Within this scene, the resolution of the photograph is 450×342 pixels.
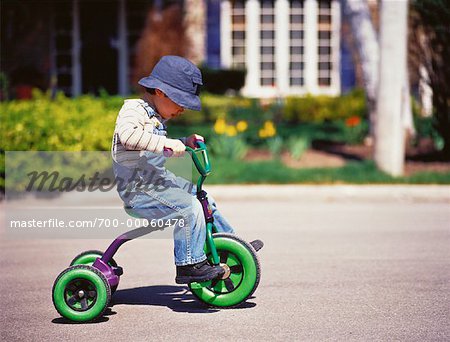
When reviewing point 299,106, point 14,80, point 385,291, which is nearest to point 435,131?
point 299,106

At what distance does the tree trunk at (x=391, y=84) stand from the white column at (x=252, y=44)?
10.4m

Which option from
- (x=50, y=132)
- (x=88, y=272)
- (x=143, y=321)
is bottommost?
(x=143, y=321)

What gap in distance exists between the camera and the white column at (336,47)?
22.4 metres

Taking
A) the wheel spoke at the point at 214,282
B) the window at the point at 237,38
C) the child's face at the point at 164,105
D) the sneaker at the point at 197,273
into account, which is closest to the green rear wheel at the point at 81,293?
the sneaker at the point at 197,273

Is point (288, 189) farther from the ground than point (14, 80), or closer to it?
closer to it

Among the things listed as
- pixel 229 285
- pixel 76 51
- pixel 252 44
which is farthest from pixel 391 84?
pixel 76 51

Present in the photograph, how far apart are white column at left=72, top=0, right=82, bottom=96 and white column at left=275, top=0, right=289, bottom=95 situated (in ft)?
17.3

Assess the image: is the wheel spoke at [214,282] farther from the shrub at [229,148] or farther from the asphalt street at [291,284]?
the shrub at [229,148]

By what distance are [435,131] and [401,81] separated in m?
2.26

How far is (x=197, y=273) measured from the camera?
5.31m

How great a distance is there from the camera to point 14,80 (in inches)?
818

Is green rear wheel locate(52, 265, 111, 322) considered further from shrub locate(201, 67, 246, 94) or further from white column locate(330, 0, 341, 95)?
white column locate(330, 0, 341, 95)

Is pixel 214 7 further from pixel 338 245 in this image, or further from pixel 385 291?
pixel 385 291

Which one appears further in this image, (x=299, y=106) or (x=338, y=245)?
(x=299, y=106)
